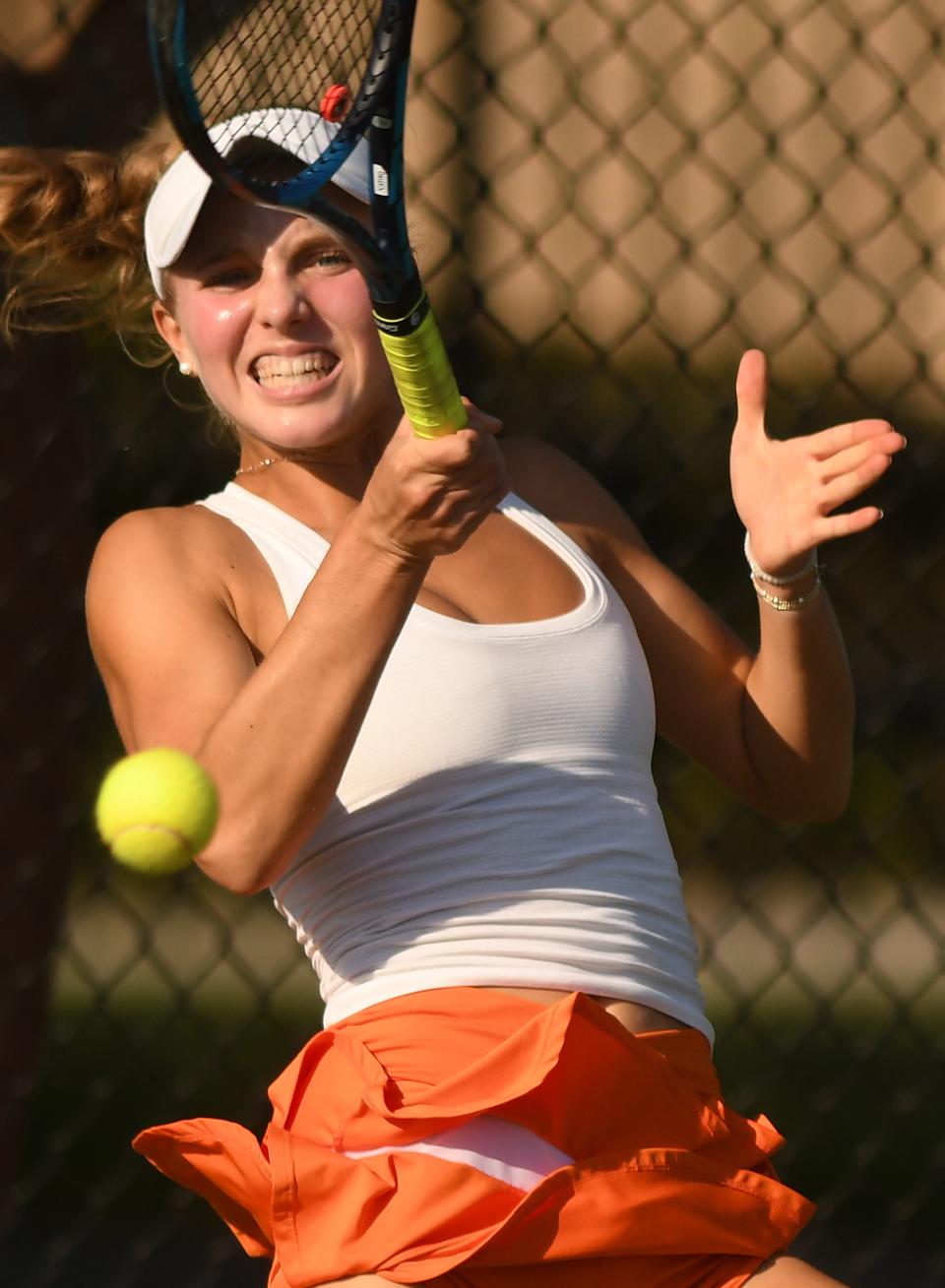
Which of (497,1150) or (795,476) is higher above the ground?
(795,476)

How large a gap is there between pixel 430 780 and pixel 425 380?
0.30 metres

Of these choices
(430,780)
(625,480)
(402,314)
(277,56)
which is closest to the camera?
(402,314)

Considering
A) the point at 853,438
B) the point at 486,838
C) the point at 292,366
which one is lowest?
the point at 486,838

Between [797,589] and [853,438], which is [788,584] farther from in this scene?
[853,438]

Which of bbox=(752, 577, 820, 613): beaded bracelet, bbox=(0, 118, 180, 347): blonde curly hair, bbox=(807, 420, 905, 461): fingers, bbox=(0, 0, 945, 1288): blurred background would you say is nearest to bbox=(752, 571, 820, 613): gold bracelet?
bbox=(752, 577, 820, 613): beaded bracelet

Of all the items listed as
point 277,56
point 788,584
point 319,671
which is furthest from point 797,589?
point 277,56

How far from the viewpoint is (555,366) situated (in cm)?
496

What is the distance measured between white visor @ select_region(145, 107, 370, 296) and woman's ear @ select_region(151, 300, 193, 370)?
92 millimetres

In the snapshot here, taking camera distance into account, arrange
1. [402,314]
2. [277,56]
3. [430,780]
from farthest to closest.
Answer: [277,56] < [430,780] < [402,314]

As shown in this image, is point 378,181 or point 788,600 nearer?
point 378,181

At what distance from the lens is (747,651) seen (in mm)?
1525

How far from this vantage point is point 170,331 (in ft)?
4.73

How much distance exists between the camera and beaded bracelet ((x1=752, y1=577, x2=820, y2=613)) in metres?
1.39

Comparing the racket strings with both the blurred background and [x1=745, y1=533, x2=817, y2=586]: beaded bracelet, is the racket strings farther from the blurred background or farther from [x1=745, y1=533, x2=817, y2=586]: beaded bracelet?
the blurred background
